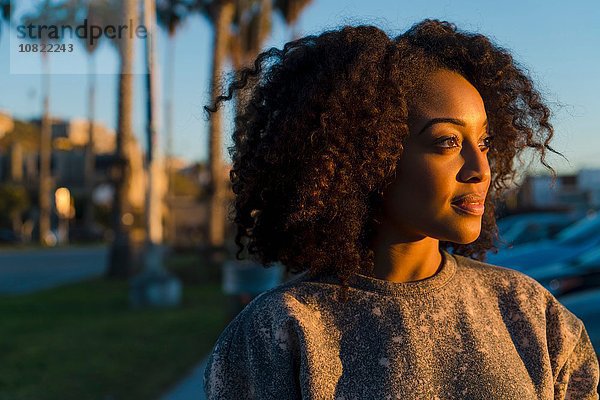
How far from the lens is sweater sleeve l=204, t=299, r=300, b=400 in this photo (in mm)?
1724

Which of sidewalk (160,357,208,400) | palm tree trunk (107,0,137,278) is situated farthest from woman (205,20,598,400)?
palm tree trunk (107,0,137,278)

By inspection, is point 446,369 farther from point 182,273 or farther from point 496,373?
point 182,273

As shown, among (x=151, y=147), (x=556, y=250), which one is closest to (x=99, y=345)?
(x=151, y=147)

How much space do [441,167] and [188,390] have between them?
533 cm

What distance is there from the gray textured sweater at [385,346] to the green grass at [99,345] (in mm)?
5050

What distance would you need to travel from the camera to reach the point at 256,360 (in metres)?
1.74

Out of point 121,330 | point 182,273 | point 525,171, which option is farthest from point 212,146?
point 525,171

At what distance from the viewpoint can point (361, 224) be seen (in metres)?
1.90

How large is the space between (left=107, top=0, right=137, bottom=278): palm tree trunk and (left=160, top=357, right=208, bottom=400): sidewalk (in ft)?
36.9

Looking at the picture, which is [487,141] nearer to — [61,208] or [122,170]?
[122,170]

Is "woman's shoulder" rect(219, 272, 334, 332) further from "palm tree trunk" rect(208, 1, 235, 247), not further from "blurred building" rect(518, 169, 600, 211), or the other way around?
"blurred building" rect(518, 169, 600, 211)

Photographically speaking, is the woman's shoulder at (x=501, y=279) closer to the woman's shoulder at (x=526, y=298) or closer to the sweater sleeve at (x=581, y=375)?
the woman's shoulder at (x=526, y=298)

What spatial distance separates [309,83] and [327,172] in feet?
0.70

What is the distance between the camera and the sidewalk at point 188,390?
21.3 ft
